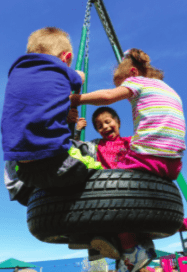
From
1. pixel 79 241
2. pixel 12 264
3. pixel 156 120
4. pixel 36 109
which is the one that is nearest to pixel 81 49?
pixel 156 120

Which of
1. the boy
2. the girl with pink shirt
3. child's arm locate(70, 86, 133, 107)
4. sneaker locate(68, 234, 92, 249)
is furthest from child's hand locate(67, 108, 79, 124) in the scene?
sneaker locate(68, 234, 92, 249)

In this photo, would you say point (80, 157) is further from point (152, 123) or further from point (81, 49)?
point (81, 49)

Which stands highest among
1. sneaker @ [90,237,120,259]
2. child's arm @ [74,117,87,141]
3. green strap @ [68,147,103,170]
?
child's arm @ [74,117,87,141]

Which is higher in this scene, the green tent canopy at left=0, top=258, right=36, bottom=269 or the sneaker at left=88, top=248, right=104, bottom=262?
the sneaker at left=88, top=248, right=104, bottom=262

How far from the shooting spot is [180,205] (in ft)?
4.52

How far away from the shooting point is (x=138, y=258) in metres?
1.26

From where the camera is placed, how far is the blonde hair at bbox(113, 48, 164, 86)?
5.49 ft

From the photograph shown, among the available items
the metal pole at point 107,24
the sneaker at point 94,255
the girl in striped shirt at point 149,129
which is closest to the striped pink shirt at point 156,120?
the girl in striped shirt at point 149,129

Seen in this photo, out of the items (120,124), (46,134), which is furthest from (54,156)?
(120,124)

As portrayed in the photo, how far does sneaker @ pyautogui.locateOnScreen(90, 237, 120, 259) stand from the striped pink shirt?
1.67 feet

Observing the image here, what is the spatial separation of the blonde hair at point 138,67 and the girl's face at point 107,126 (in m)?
0.55

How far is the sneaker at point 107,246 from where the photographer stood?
4.08ft

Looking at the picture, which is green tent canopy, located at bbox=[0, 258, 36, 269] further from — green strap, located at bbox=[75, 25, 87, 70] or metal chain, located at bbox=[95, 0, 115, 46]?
green strap, located at bbox=[75, 25, 87, 70]

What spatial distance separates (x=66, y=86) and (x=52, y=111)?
18 cm
